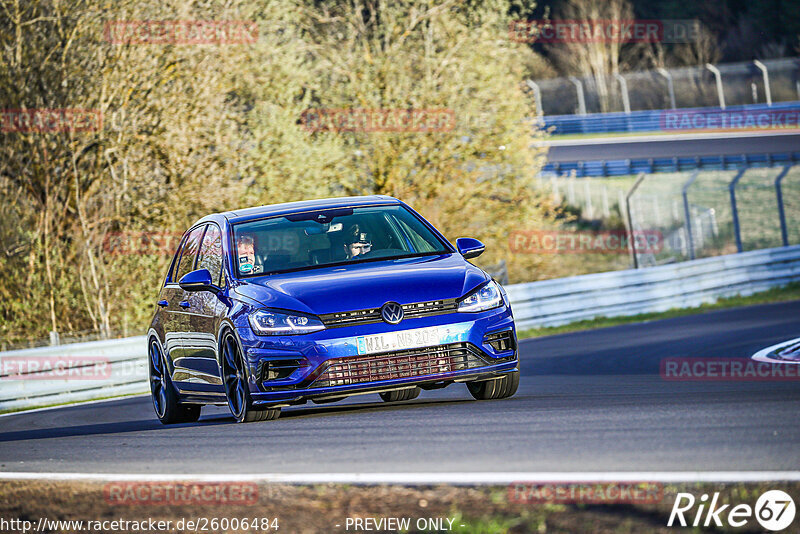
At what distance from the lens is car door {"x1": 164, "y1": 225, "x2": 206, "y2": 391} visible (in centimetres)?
1072

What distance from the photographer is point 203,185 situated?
25.2 metres

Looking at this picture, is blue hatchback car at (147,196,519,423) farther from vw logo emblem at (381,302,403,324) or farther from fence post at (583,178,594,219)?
fence post at (583,178,594,219)

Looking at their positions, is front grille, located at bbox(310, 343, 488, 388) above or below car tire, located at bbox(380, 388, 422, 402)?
above

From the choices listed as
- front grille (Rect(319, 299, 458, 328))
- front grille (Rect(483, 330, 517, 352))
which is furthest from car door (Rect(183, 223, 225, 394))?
front grille (Rect(483, 330, 517, 352))

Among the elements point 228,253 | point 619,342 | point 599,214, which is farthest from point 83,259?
point 599,214

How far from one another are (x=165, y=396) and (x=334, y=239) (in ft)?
7.36

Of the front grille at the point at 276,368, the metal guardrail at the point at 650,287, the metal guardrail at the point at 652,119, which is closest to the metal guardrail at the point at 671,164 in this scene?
the metal guardrail at the point at 652,119

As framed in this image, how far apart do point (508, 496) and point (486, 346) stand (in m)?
3.74

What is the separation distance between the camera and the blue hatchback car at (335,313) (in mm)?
9000

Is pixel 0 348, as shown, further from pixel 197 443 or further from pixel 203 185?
pixel 197 443

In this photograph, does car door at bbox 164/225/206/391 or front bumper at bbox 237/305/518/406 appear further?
car door at bbox 164/225/206/391

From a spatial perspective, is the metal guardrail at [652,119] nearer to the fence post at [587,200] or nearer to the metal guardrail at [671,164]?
the metal guardrail at [671,164]

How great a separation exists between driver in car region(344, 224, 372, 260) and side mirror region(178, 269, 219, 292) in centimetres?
102

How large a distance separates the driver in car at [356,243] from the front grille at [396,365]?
125cm
